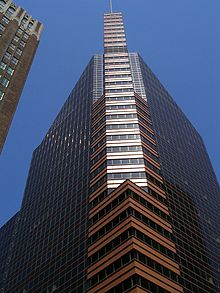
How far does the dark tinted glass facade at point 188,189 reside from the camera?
78812mm

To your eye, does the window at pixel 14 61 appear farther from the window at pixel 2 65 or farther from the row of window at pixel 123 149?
the row of window at pixel 123 149

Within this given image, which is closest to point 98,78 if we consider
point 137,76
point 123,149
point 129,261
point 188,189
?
point 137,76

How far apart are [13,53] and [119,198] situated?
31.6 m

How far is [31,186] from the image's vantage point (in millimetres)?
118562

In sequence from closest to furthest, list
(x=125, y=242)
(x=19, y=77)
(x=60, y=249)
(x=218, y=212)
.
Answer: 1. (x=125, y=242)
2. (x=19, y=77)
3. (x=60, y=249)
4. (x=218, y=212)

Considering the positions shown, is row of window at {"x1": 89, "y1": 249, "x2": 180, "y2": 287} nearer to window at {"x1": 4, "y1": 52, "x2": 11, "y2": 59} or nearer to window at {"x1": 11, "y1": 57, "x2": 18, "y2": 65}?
window at {"x1": 11, "y1": 57, "x2": 18, "y2": 65}

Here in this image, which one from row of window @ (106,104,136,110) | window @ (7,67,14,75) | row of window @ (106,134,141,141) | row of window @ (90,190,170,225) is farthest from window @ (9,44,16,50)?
row of window @ (90,190,170,225)

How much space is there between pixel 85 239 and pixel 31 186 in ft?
148

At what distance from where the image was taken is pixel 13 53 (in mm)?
79000

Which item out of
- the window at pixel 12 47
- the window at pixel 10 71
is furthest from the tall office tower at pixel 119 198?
the window at pixel 12 47

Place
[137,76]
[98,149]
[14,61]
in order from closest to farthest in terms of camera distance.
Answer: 1. [14,61]
2. [98,149]
3. [137,76]

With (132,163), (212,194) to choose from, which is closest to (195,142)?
(212,194)

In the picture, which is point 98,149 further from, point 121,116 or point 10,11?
point 10,11

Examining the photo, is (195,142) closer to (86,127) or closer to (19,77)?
(86,127)
